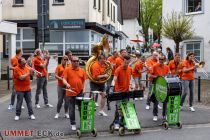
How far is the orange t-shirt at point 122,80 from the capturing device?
11.5 metres

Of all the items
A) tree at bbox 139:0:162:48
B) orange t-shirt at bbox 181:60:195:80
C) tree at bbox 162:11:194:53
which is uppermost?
tree at bbox 139:0:162:48

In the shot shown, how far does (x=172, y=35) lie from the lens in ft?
88.1

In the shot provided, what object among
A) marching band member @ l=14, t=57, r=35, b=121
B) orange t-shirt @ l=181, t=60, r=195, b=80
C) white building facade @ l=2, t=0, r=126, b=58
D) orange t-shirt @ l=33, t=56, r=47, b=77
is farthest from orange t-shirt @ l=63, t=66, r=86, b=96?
white building facade @ l=2, t=0, r=126, b=58

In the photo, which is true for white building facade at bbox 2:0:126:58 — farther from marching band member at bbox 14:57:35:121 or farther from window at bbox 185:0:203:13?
marching band member at bbox 14:57:35:121

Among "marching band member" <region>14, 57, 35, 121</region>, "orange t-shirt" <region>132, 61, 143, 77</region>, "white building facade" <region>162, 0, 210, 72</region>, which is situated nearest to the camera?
"marching band member" <region>14, 57, 35, 121</region>

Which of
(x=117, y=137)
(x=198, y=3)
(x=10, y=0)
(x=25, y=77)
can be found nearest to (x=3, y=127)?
(x=25, y=77)

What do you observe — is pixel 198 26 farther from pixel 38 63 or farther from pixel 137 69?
pixel 38 63

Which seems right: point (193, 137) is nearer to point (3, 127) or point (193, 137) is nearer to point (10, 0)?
point (3, 127)

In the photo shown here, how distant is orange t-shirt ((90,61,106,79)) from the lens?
42.3 feet

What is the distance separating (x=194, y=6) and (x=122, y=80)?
56.7 feet

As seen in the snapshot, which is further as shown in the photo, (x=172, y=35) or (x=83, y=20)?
(x=83, y=20)

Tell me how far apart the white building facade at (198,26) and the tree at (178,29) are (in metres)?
0.41

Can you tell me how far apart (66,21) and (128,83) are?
24341 mm

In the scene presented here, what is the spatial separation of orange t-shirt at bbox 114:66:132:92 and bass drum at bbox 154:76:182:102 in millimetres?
990
